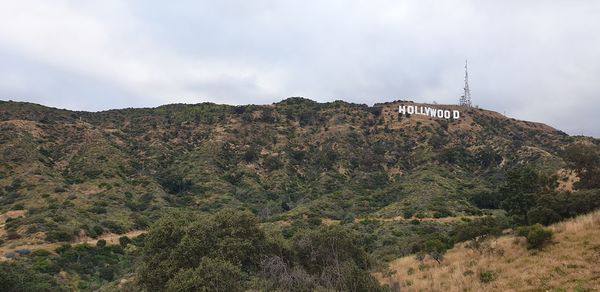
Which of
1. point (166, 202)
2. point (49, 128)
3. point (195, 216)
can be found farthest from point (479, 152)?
point (49, 128)

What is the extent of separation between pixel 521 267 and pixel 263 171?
288ft

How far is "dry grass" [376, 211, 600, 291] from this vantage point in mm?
18688

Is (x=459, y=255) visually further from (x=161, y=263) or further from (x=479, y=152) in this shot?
(x=479, y=152)

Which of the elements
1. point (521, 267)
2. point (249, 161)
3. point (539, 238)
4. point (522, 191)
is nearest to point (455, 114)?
point (249, 161)

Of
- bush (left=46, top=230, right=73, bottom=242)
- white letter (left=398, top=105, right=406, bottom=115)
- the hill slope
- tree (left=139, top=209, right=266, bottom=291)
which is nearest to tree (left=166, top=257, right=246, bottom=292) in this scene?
tree (left=139, top=209, right=266, bottom=291)

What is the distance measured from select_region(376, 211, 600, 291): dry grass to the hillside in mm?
6954

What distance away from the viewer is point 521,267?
832 inches

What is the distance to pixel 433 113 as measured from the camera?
138 metres

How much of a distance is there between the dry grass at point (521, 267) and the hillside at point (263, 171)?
22.8 ft

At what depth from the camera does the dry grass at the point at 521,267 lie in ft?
61.3

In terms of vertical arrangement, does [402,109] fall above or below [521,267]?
above

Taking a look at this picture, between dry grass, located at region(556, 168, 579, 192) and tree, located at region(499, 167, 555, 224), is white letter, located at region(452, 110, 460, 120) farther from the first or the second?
tree, located at region(499, 167, 555, 224)

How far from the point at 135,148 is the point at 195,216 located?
8888 centimetres

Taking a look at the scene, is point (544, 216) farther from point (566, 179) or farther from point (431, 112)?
point (431, 112)
